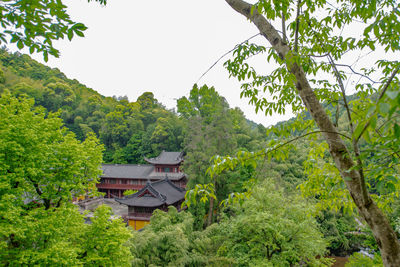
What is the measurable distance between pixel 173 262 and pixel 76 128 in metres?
35.9

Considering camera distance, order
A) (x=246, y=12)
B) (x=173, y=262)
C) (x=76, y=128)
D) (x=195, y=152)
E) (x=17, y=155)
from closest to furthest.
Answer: (x=246, y=12), (x=17, y=155), (x=173, y=262), (x=195, y=152), (x=76, y=128)

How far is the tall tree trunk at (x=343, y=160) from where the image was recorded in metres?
1.58

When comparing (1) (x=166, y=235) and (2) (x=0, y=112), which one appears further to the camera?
(1) (x=166, y=235)

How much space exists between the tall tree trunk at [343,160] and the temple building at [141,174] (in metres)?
23.4

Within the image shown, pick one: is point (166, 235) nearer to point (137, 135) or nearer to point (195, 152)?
point (195, 152)

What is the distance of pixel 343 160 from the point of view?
1781 mm

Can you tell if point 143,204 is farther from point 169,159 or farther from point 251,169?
point 251,169

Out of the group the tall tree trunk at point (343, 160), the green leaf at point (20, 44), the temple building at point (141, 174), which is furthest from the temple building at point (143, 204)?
the tall tree trunk at point (343, 160)

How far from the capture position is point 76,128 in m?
37.6

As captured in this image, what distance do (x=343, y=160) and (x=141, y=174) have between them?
1007 inches

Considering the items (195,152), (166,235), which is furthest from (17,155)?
(195,152)

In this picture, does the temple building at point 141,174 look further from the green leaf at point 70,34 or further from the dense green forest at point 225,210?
the green leaf at point 70,34

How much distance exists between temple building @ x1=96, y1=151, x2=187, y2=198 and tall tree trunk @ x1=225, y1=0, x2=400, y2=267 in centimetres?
2340

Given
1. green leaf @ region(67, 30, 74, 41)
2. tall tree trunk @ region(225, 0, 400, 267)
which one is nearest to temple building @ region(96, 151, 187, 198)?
tall tree trunk @ region(225, 0, 400, 267)
